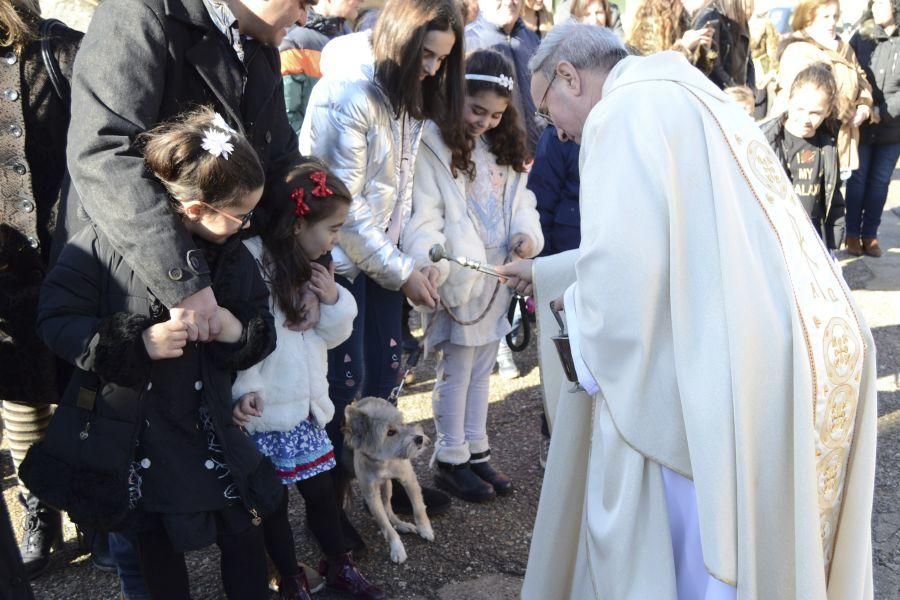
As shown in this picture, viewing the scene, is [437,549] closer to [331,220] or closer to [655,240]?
[331,220]

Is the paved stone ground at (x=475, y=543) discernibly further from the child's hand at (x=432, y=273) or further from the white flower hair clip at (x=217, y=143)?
the white flower hair clip at (x=217, y=143)

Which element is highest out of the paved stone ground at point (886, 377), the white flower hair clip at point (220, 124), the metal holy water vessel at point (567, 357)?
the white flower hair clip at point (220, 124)

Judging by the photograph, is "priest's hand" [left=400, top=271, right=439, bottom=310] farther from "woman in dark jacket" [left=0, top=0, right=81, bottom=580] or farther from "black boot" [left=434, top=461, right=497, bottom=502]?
"woman in dark jacket" [left=0, top=0, right=81, bottom=580]

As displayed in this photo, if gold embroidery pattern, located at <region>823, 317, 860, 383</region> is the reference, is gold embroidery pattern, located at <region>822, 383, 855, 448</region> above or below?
below

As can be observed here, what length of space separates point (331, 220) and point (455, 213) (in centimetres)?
92

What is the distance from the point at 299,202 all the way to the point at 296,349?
1.61 feet

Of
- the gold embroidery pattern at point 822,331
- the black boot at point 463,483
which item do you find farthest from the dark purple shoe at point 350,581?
the gold embroidery pattern at point 822,331

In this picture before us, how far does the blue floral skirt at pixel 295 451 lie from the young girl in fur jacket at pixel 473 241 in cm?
90

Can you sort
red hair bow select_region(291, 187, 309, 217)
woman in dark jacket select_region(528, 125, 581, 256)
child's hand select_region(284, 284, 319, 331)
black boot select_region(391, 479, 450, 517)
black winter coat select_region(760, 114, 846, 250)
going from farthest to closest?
black winter coat select_region(760, 114, 846, 250), woman in dark jacket select_region(528, 125, 581, 256), black boot select_region(391, 479, 450, 517), child's hand select_region(284, 284, 319, 331), red hair bow select_region(291, 187, 309, 217)

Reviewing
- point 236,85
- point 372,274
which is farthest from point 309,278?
point 236,85

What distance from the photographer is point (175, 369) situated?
2.58 meters

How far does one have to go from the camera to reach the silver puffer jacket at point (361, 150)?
3.29 m

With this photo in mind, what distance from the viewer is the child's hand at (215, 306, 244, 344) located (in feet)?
8.32

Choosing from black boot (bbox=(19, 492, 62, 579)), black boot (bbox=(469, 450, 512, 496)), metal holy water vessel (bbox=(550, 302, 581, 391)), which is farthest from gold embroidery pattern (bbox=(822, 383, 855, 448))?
black boot (bbox=(19, 492, 62, 579))
